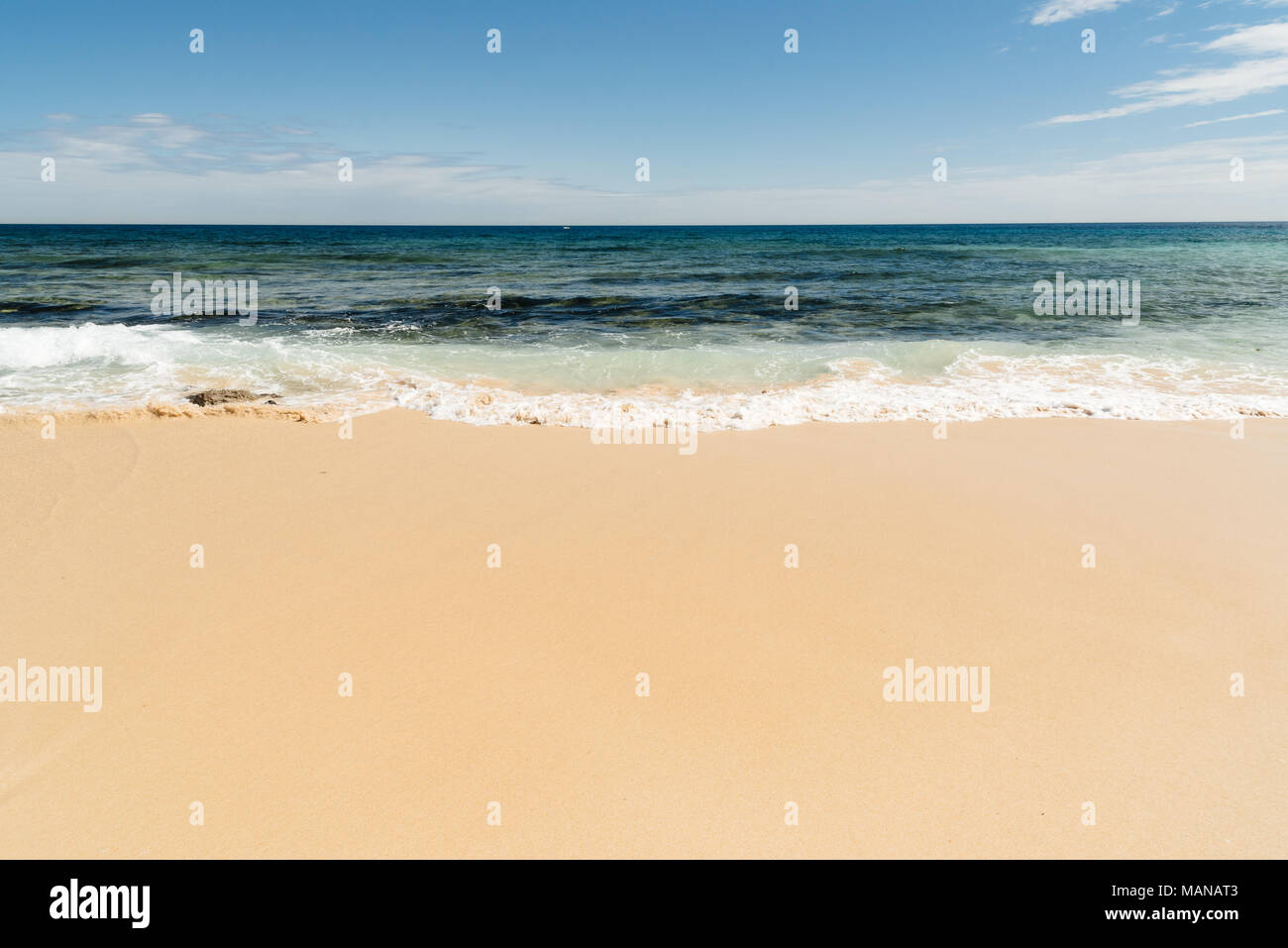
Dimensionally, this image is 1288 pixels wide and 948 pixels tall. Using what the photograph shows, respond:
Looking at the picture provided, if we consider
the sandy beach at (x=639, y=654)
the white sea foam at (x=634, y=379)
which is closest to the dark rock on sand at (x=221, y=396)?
the white sea foam at (x=634, y=379)

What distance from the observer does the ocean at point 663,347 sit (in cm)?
870

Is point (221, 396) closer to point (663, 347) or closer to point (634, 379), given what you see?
point (634, 379)

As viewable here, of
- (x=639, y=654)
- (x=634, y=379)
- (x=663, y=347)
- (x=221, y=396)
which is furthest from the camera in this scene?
(x=663, y=347)

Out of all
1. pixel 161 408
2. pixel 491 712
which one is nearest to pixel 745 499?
pixel 491 712

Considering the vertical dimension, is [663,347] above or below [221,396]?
above

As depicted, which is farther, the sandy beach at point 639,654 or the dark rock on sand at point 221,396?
the dark rock on sand at point 221,396

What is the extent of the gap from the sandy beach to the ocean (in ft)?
8.00

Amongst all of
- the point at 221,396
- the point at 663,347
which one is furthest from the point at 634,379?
the point at 221,396

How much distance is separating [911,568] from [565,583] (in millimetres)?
2571

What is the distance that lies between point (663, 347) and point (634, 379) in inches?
108

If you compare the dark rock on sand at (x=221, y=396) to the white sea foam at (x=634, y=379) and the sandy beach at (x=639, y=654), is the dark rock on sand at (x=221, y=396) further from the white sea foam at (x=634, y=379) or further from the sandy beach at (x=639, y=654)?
the sandy beach at (x=639, y=654)

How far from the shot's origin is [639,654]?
12.6 feet

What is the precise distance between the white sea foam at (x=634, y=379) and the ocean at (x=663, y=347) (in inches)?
2.1

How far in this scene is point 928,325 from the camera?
1499cm
